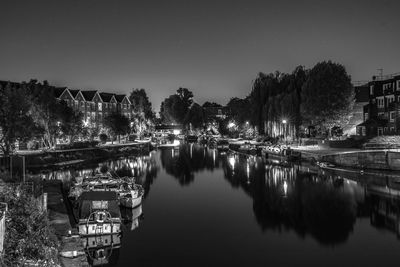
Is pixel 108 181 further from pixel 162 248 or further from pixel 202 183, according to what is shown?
pixel 202 183

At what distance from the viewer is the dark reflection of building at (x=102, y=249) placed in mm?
20938

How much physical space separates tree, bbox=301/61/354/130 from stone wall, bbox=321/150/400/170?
15.0 metres

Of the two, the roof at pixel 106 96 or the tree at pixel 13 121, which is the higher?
the roof at pixel 106 96

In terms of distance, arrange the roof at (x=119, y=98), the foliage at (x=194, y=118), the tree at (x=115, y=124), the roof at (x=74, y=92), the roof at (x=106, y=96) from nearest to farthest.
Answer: the tree at (x=115, y=124) → the roof at (x=74, y=92) → the roof at (x=106, y=96) → the roof at (x=119, y=98) → the foliage at (x=194, y=118)

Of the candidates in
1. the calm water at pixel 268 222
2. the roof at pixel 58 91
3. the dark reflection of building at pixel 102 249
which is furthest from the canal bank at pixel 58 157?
the roof at pixel 58 91

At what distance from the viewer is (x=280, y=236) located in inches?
1016

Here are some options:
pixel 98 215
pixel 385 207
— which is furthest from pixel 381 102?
pixel 98 215

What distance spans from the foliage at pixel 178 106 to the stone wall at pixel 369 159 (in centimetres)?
11785

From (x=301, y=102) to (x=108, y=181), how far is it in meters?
45.2

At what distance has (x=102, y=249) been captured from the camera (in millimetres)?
22219

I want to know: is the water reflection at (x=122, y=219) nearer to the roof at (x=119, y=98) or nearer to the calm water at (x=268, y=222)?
the calm water at (x=268, y=222)

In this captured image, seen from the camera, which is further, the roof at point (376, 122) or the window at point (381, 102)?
the window at point (381, 102)

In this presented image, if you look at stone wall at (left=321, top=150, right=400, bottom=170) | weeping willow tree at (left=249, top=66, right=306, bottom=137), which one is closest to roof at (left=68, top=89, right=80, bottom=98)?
weeping willow tree at (left=249, top=66, right=306, bottom=137)

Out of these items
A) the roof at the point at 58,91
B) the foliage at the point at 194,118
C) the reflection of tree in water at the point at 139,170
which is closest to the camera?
the reflection of tree in water at the point at 139,170
